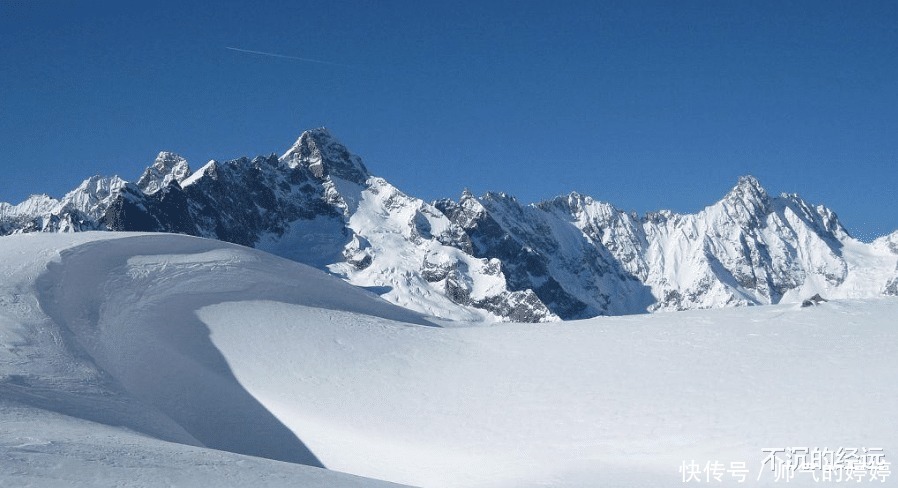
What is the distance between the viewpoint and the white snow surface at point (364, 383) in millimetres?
21281

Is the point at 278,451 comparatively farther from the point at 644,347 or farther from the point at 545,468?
the point at 644,347

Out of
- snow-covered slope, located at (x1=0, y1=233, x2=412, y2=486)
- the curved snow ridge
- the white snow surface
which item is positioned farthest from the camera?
the curved snow ridge

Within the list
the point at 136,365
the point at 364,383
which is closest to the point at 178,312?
the point at 136,365

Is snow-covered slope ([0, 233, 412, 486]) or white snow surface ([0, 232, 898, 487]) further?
white snow surface ([0, 232, 898, 487])

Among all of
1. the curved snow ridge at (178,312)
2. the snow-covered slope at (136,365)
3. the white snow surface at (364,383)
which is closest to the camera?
the snow-covered slope at (136,365)

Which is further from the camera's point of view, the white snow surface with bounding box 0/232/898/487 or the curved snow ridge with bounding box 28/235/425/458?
the curved snow ridge with bounding box 28/235/425/458

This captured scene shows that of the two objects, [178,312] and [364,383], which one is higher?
[178,312]

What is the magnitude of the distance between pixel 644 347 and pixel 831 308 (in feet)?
31.7

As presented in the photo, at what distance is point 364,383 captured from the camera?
103 ft

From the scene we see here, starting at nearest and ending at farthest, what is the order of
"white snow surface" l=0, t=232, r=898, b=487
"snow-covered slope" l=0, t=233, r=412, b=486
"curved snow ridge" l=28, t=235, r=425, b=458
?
"snow-covered slope" l=0, t=233, r=412, b=486 → "white snow surface" l=0, t=232, r=898, b=487 → "curved snow ridge" l=28, t=235, r=425, b=458

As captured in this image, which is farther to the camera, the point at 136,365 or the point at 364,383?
the point at 364,383

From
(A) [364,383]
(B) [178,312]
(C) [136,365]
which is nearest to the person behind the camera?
(C) [136,365]

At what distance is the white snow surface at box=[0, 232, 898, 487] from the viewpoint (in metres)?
21.3

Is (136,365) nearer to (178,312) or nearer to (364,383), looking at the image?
(178,312)
